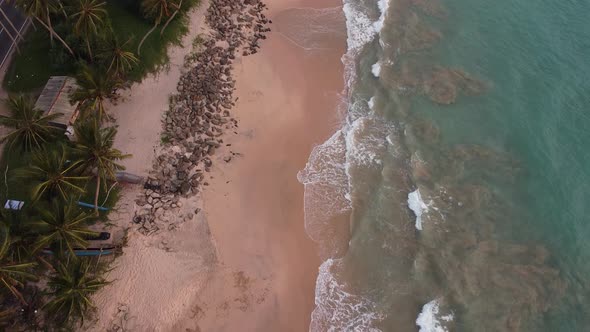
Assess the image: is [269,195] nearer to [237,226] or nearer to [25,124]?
[237,226]

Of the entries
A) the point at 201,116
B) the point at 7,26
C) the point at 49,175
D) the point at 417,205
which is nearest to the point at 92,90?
the point at 49,175

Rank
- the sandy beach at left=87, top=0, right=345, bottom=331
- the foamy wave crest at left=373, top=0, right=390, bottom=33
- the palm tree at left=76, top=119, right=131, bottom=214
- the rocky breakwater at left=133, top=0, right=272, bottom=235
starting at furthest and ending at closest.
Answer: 1. the foamy wave crest at left=373, top=0, right=390, bottom=33
2. the rocky breakwater at left=133, top=0, right=272, bottom=235
3. the sandy beach at left=87, top=0, right=345, bottom=331
4. the palm tree at left=76, top=119, right=131, bottom=214

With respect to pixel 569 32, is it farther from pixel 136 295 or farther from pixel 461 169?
pixel 136 295

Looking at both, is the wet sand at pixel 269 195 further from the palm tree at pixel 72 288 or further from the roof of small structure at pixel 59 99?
the roof of small structure at pixel 59 99

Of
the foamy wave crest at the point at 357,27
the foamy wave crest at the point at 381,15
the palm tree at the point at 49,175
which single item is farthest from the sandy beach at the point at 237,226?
the foamy wave crest at the point at 381,15

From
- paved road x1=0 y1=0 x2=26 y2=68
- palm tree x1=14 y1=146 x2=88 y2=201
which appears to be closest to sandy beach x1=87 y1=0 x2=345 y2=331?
palm tree x1=14 y1=146 x2=88 y2=201

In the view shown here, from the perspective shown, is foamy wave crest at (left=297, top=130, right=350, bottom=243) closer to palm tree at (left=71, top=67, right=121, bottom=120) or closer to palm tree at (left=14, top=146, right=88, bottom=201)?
palm tree at (left=71, top=67, right=121, bottom=120)

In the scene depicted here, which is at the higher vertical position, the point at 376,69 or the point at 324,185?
the point at 376,69
